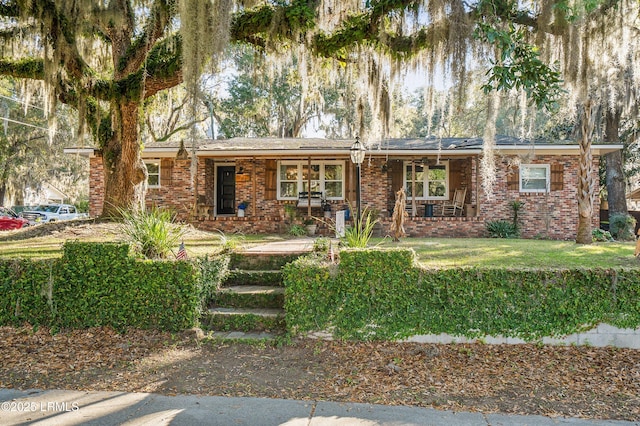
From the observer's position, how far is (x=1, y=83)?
2208cm

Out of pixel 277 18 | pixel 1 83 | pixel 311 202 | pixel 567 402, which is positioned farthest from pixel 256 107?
pixel 567 402

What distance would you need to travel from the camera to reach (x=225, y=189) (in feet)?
53.2

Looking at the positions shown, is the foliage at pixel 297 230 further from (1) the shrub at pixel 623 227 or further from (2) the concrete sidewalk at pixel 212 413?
(1) the shrub at pixel 623 227

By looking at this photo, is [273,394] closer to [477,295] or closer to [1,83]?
[477,295]

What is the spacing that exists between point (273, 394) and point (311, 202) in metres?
10.7

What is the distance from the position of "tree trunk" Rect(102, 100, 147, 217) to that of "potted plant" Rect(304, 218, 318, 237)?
4.95m

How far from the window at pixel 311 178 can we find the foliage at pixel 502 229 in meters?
5.05

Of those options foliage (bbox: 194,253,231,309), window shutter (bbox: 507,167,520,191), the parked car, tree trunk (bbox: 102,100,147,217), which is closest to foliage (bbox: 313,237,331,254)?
foliage (bbox: 194,253,231,309)

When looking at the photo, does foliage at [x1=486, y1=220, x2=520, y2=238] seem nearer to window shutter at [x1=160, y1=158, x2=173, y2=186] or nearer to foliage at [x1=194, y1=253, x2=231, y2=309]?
foliage at [x1=194, y1=253, x2=231, y2=309]

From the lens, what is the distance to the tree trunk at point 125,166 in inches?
383

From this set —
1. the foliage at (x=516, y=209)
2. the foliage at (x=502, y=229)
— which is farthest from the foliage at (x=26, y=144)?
the foliage at (x=516, y=209)

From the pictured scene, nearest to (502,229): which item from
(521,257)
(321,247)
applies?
(521,257)

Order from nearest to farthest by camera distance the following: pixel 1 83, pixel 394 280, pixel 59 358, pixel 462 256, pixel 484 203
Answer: pixel 59 358 → pixel 394 280 → pixel 462 256 → pixel 484 203 → pixel 1 83

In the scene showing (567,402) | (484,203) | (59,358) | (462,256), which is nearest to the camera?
(567,402)
